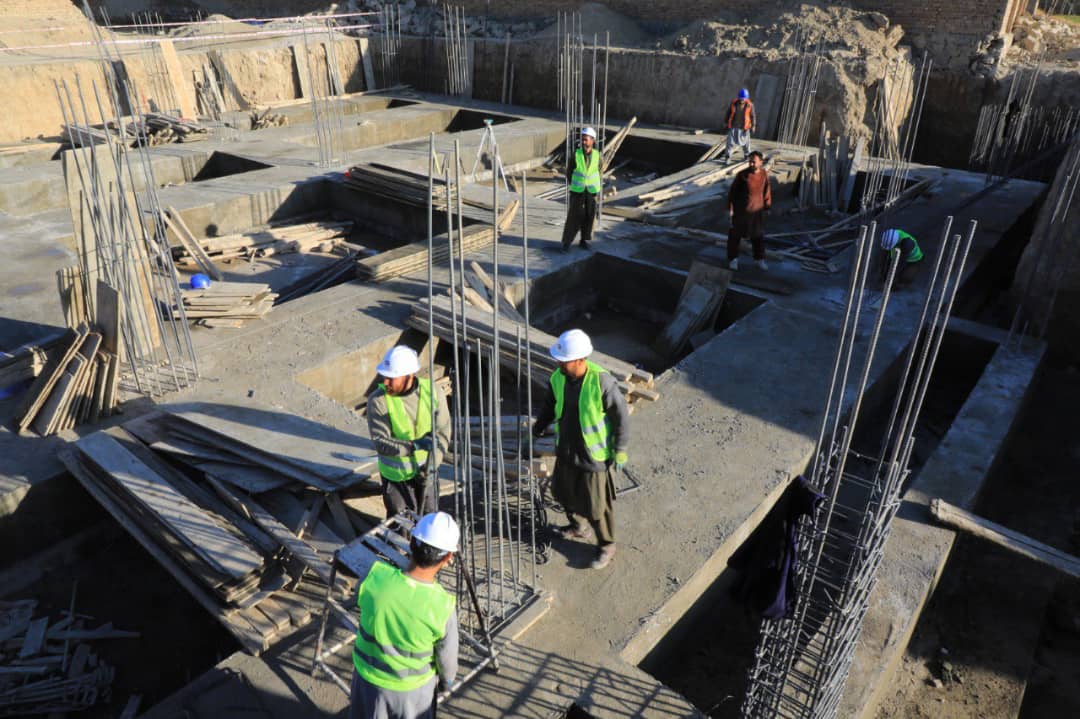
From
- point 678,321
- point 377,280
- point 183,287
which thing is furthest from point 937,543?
point 183,287

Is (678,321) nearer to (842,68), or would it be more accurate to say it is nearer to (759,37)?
(842,68)

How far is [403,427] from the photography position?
477cm

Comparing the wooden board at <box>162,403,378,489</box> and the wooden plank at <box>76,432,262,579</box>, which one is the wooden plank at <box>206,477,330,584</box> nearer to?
the wooden plank at <box>76,432,262,579</box>

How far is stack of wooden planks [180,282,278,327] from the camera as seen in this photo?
8.30m

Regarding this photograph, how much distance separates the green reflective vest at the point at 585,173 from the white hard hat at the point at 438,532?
23.5 ft

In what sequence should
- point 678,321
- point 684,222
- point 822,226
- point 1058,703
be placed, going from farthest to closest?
point 822,226 → point 684,222 → point 678,321 → point 1058,703

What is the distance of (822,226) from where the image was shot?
13.1 metres

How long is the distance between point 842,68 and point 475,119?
9300 millimetres

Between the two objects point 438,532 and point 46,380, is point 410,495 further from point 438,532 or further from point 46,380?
point 46,380

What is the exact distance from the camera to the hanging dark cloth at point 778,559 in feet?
12.2

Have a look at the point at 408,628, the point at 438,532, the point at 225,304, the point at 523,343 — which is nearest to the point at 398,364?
the point at 438,532

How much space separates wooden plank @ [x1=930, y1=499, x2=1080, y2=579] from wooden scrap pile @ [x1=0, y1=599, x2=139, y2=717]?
6.20 meters

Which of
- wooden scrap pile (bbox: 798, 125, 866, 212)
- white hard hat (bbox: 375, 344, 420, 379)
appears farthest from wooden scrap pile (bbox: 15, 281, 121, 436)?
wooden scrap pile (bbox: 798, 125, 866, 212)

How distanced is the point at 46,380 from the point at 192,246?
4.14 metres
